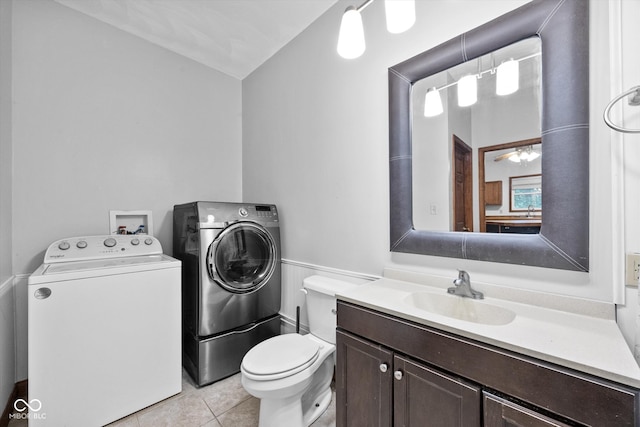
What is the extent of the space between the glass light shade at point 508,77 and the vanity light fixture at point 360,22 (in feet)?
1.66

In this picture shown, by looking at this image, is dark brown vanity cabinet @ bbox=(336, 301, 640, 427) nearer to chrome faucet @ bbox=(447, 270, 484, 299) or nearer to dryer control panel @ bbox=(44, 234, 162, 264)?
chrome faucet @ bbox=(447, 270, 484, 299)


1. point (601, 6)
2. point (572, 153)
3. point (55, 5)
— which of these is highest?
point (55, 5)

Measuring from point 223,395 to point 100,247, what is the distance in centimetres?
138

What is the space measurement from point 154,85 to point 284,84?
1.19m

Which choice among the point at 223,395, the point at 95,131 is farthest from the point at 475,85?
the point at 95,131

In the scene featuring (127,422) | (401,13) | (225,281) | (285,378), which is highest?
(401,13)

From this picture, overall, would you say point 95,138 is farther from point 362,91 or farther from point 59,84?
point 362,91

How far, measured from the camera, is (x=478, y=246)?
131 cm

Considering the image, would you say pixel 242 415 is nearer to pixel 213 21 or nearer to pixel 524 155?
pixel 524 155

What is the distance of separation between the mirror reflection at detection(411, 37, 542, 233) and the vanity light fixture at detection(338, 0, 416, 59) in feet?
1.40

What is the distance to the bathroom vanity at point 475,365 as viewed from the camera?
71 cm

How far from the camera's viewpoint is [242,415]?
167cm

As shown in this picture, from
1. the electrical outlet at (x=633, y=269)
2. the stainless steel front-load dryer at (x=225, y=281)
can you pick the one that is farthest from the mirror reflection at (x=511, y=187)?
the stainless steel front-load dryer at (x=225, y=281)

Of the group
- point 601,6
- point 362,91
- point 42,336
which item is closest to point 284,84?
point 362,91
